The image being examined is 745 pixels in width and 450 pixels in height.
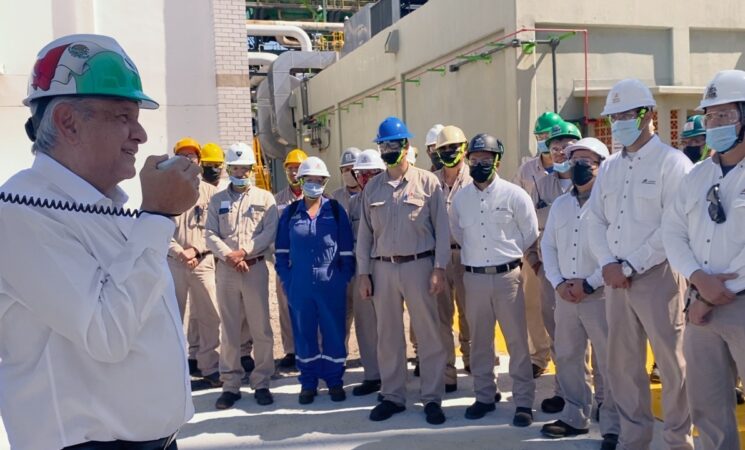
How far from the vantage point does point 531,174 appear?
6340 mm

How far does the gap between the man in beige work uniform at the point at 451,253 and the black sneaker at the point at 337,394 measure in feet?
3.02

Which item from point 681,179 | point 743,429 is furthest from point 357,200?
point 743,429

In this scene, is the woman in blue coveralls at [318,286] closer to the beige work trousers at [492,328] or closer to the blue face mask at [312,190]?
the blue face mask at [312,190]

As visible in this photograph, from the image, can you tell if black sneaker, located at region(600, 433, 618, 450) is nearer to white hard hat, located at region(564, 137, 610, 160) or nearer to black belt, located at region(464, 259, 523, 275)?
black belt, located at region(464, 259, 523, 275)

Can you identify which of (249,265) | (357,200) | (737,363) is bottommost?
(737,363)

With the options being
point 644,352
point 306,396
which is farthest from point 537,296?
point 306,396

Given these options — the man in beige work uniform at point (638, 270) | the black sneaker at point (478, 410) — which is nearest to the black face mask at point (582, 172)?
the man in beige work uniform at point (638, 270)

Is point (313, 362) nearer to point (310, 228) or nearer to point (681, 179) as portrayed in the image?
point (310, 228)

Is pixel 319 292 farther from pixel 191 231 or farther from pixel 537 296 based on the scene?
pixel 537 296

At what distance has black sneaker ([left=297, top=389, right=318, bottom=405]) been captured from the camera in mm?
5891

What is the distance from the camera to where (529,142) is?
1115 cm

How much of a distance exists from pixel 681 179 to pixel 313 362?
344cm

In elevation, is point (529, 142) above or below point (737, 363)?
above

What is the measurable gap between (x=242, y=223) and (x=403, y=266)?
1.67m
